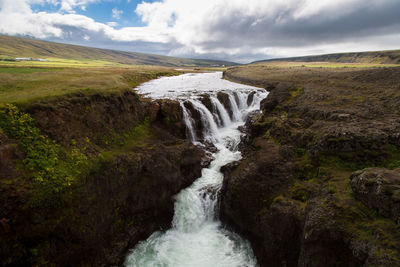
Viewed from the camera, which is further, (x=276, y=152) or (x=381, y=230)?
(x=276, y=152)

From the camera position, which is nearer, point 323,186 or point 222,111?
point 323,186

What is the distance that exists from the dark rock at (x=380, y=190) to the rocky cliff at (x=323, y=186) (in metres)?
0.03

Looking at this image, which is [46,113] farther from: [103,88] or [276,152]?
[276,152]

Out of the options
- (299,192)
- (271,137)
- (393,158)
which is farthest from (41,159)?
(393,158)

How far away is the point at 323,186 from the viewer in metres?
11.9

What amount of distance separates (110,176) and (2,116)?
6470mm

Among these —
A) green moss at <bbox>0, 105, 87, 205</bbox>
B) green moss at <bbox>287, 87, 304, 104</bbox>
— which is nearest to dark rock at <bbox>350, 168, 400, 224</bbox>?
green moss at <bbox>0, 105, 87, 205</bbox>

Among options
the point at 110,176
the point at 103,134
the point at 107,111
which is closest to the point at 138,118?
the point at 107,111

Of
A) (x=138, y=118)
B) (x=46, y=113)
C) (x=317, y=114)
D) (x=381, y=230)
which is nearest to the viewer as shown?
(x=381, y=230)

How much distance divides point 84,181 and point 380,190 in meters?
14.4

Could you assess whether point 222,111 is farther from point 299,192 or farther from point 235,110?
point 299,192

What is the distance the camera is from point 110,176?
1343 centimetres

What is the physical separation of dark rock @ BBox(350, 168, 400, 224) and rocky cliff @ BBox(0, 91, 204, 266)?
39.8 ft

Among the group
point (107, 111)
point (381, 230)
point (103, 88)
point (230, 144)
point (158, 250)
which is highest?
point (103, 88)
